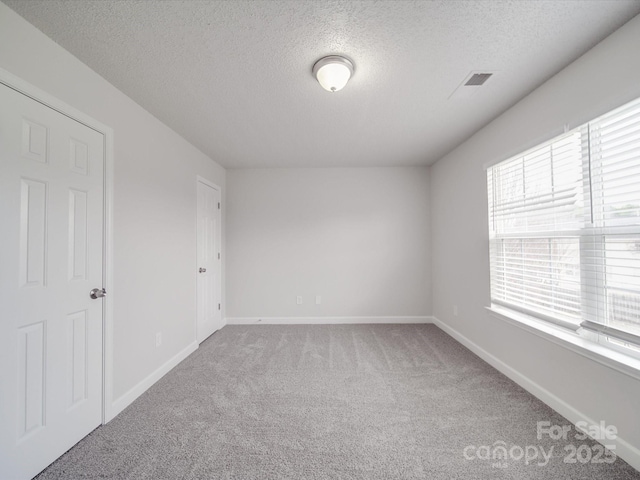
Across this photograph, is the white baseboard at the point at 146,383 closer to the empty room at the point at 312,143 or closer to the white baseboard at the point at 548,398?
the empty room at the point at 312,143

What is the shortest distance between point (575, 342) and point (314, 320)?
2.86m

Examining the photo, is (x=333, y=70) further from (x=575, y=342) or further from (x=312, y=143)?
(x=575, y=342)

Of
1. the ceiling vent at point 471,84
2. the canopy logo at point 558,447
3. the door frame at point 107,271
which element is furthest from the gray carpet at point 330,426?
the ceiling vent at point 471,84

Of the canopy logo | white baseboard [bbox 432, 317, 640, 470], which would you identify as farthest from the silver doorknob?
white baseboard [bbox 432, 317, 640, 470]

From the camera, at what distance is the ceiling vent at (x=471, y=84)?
5.51ft

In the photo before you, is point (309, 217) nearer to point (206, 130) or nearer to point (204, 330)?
point (206, 130)

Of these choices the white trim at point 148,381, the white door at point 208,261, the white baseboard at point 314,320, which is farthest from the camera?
the white baseboard at point 314,320

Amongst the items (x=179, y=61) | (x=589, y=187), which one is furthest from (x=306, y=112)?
(x=589, y=187)

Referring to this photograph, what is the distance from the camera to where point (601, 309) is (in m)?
1.50

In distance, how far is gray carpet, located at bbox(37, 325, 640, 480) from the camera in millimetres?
1331

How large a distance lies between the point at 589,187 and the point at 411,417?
1980 mm

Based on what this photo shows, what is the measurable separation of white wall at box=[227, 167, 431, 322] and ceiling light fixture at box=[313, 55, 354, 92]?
2179mm

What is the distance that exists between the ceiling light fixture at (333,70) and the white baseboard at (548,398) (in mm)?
2716

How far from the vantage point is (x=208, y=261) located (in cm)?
325
